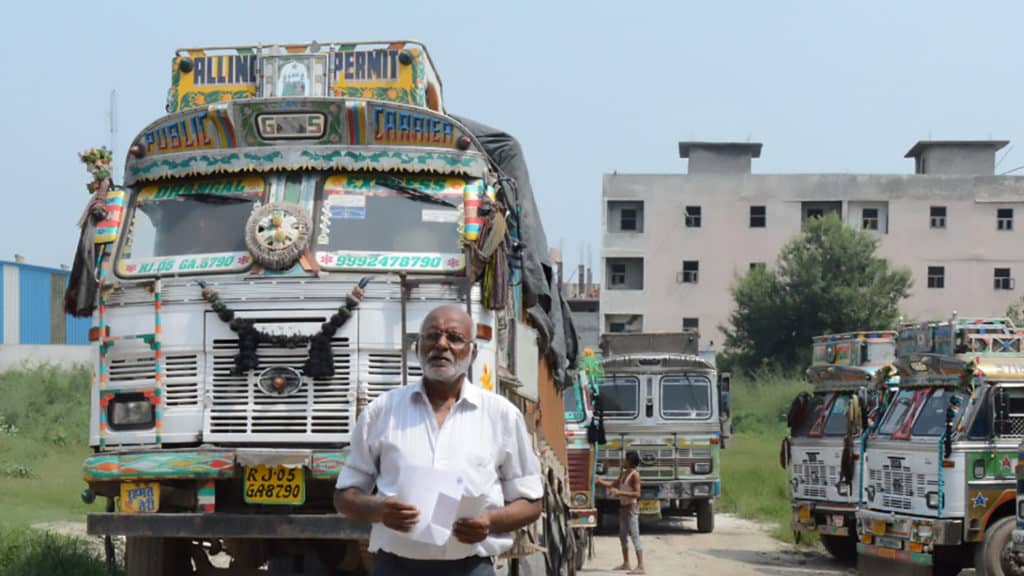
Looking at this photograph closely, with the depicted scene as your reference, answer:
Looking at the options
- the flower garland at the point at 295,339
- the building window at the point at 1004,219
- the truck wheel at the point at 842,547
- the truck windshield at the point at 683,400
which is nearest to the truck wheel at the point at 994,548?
the truck wheel at the point at 842,547

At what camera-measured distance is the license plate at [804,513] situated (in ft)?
59.4

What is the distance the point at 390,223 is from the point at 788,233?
46.6 meters

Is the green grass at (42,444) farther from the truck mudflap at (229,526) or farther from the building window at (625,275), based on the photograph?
the building window at (625,275)

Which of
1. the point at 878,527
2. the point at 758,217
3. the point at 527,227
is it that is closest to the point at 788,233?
the point at 758,217

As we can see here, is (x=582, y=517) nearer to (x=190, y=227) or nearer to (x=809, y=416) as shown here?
(x=809, y=416)

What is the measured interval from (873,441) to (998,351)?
1.84 meters

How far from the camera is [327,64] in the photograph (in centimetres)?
973

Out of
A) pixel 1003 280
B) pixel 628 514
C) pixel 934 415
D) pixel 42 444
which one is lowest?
pixel 42 444

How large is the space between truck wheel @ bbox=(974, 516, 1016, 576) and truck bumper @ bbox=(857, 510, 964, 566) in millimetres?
268

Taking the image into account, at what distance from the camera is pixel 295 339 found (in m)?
8.73

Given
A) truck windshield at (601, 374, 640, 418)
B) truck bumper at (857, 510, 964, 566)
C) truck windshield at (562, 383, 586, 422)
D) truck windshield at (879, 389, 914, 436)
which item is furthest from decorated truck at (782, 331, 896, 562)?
truck windshield at (601, 374, 640, 418)

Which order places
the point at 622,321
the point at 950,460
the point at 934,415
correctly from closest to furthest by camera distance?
1. the point at 950,460
2. the point at 934,415
3. the point at 622,321

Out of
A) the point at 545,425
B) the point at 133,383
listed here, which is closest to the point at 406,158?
Result: the point at 133,383

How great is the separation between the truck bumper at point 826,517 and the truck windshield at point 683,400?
12.8 ft
